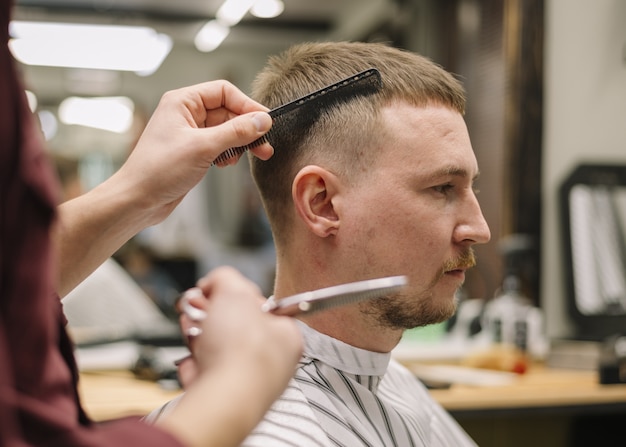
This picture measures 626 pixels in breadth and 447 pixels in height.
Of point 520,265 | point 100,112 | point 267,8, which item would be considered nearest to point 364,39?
point 267,8

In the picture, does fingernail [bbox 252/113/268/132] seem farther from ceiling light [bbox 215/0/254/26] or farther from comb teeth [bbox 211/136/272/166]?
ceiling light [bbox 215/0/254/26]

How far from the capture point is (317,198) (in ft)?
4.30

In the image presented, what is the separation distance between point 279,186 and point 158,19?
515 cm

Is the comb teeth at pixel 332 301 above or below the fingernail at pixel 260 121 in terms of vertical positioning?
below

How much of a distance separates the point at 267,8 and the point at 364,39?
1.08m

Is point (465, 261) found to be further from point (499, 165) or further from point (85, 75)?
point (85, 75)

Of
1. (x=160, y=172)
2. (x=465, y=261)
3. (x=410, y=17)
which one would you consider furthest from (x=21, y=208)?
(x=410, y=17)

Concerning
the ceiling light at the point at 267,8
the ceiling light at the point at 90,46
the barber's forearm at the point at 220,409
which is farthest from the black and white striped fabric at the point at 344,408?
the ceiling light at the point at 90,46

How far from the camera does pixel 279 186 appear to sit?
4.51 feet

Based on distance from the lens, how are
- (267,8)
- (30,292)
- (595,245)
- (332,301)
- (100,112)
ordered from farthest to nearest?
(100,112) → (267,8) → (595,245) → (332,301) → (30,292)

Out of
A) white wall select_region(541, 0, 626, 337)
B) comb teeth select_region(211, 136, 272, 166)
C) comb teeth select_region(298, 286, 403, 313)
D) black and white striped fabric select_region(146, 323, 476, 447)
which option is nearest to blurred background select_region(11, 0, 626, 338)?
white wall select_region(541, 0, 626, 337)

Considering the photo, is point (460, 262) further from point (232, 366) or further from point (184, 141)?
point (232, 366)

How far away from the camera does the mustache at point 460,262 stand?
131 cm

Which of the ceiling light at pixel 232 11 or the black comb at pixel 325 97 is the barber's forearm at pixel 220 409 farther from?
the ceiling light at pixel 232 11
